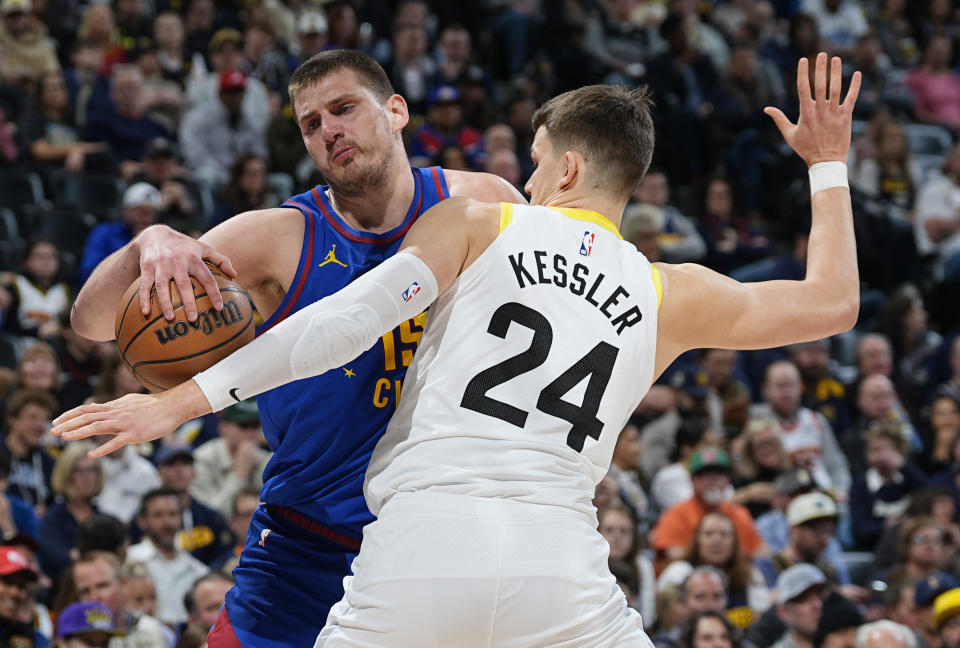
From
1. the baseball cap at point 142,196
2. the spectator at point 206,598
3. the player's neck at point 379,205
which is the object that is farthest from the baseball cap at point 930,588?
the baseball cap at point 142,196

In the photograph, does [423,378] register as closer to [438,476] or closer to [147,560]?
[438,476]

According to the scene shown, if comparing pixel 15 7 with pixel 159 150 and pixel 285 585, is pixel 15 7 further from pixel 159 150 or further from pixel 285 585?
pixel 285 585

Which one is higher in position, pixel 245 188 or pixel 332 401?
pixel 245 188

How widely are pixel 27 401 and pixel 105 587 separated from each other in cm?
183

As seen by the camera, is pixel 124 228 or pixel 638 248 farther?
pixel 638 248

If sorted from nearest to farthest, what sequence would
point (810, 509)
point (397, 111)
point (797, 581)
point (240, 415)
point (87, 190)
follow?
1. point (397, 111)
2. point (797, 581)
3. point (810, 509)
4. point (240, 415)
5. point (87, 190)

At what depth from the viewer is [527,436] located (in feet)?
10.5

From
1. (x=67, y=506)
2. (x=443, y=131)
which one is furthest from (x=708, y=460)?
(x=443, y=131)

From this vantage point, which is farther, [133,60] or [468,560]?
[133,60]

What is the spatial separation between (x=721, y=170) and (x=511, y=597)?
11.6 m

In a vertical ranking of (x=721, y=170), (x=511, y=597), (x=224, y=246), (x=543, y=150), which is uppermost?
(x=721, y=170)

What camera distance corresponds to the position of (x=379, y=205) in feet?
13.6

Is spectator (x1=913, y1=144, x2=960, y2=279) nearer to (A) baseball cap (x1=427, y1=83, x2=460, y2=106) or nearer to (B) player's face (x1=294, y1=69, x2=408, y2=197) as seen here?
(A) baseball cap (x1=427, y1=83, x2=460, y2=106)

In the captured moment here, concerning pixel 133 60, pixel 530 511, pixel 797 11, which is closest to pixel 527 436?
pixel 530 511
